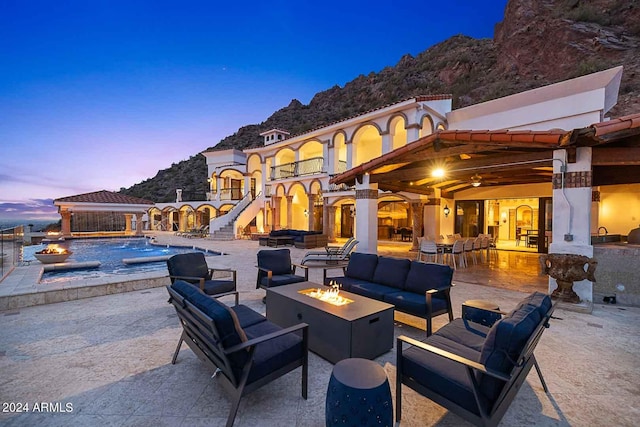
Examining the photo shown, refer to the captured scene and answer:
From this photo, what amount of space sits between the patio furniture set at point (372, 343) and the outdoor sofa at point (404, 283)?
2 centimetres

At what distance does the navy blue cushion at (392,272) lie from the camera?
457 cm

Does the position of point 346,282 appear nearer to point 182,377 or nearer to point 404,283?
point 404,283

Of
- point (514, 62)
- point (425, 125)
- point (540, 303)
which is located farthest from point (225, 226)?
point (514, 62)

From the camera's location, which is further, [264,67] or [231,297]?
[264,67]

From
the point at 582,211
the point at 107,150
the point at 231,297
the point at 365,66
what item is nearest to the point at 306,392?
the point at 231,297

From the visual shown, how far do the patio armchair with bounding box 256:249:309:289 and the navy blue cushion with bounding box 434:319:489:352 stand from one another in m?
2.83

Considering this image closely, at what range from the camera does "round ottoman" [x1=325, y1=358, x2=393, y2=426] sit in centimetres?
171

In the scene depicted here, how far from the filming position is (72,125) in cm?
2128

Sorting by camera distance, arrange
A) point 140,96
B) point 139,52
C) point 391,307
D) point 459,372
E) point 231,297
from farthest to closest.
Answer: point 140,96 → point 139,52 → point 231,297 → point 391,307 → point 459,372

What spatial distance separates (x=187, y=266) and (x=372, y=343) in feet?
11.6

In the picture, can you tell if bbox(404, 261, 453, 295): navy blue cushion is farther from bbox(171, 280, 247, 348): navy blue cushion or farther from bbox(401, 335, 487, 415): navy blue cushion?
bbox(171, 280, 247, 348): navy blue cushion

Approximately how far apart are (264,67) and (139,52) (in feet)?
56.2

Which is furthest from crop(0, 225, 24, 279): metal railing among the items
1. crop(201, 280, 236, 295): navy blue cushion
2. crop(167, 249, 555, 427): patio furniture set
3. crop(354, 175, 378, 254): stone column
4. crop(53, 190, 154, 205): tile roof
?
crop(53, 190, 154, 205): tile roof

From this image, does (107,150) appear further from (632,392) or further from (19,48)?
(632,392)
